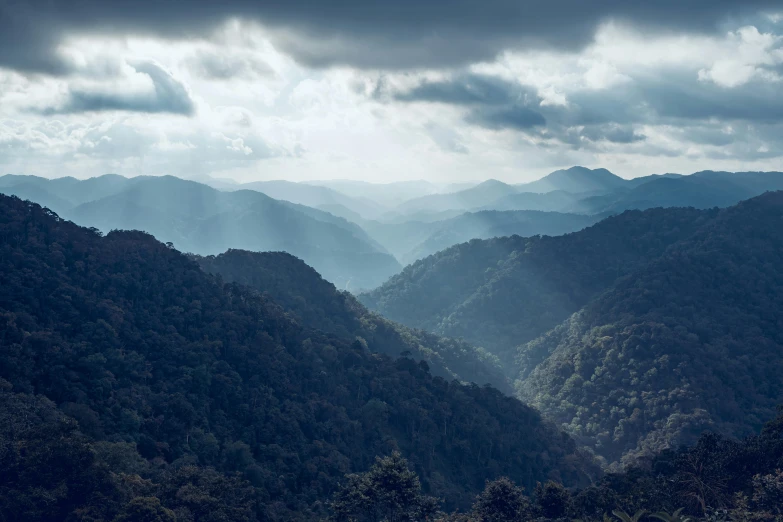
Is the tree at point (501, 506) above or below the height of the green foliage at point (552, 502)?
above

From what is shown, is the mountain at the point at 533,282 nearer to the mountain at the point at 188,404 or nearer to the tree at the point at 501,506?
the mountain at the point at 188,404

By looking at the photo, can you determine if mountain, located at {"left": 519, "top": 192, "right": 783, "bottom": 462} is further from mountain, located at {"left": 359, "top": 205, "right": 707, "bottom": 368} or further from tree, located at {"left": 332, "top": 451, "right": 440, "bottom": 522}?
tree, located at {"left": 332, "top": 451, "right": 440, "bottom": 522}

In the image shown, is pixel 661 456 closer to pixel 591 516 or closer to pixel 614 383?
pixel 591 516

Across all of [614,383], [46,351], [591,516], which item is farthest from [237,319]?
[614,383]

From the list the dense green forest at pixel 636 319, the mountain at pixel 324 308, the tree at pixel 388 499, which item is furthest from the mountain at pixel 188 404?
the dense green forest at pixel 636 319

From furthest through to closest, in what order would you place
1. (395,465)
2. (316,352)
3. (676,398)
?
(676,398)
(316,352)
(395,465)

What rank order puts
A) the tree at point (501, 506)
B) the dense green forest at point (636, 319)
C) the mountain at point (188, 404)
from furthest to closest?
1. the dense green forest at point (636, 319)
2. the tree at point (501, 506)
3. the mountain at point (188, 404)
